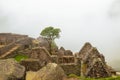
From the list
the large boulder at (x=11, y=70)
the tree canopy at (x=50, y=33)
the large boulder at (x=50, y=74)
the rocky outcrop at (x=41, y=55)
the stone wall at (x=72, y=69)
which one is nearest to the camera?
the large boulder at (x=50, y=74)

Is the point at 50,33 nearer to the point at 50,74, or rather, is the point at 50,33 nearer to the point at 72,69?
the point at 72,69

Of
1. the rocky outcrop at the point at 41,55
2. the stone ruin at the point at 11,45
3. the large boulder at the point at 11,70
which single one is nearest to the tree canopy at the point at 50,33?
the stone ruin at the point at 11,45

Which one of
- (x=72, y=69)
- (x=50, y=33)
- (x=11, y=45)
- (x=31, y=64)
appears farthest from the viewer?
(x=50, y=33)

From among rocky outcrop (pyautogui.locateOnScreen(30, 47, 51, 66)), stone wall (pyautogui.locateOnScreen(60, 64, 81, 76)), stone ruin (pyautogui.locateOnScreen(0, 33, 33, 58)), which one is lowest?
stone wall (pyautogui.locateOnScreen(60, 64, 81, 76))

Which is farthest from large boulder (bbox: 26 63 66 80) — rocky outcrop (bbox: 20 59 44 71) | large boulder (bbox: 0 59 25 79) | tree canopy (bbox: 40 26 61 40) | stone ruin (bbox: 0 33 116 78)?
tree canopy (bbox: 40 26 61 40)

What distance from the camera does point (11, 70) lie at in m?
35.8

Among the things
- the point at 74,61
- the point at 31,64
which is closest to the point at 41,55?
the point at 74,61

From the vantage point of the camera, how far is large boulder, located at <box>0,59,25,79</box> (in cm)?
3522

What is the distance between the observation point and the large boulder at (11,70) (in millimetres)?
35219

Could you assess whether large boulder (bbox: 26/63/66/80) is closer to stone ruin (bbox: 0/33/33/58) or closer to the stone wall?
the stone wall

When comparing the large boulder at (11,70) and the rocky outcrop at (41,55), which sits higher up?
the rocky outcrop at (41,55)

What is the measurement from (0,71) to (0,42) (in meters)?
44.5

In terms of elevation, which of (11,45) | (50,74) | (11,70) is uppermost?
(11,45)

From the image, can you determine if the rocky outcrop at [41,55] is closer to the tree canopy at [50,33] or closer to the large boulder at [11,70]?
the large boulder at [11,70]
